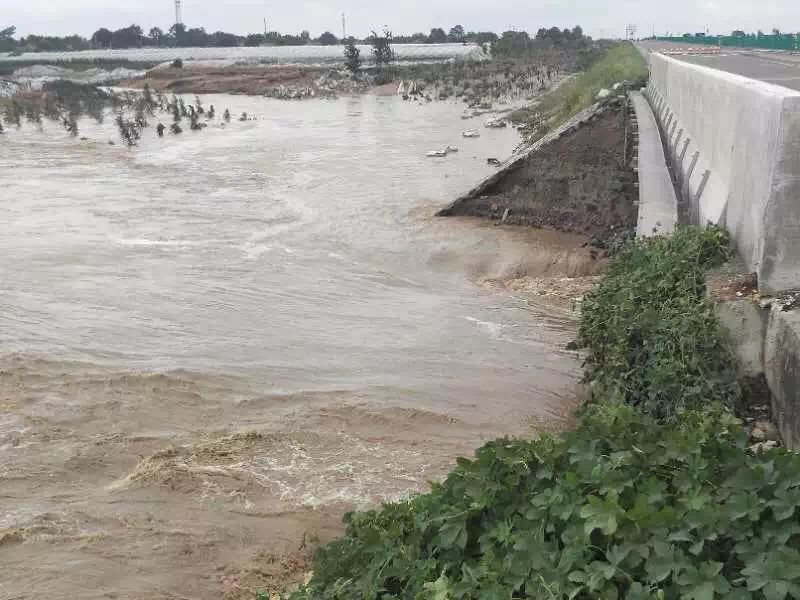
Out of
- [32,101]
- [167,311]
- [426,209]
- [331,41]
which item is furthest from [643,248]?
[331,41]

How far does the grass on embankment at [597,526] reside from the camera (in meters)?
2.82

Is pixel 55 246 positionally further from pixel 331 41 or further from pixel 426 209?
pixel 331 41

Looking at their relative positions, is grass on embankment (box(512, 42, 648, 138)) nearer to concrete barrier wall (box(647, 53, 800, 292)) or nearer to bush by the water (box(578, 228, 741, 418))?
concrete barrier wall (box(647, 53, 800, 292))

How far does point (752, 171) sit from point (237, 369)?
4.94 meters

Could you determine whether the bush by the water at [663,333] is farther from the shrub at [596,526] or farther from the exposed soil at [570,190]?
the exposed soil at [570,190]

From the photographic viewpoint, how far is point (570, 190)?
13438mm

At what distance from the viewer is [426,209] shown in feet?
49.5

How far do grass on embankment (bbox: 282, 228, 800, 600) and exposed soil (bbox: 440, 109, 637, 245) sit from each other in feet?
27.6

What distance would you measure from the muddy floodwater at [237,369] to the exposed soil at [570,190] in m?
0.49

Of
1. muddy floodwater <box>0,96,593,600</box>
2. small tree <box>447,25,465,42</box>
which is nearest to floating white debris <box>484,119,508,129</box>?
muddy floodwater <box>0,96,593,600</box>

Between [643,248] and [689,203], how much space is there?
86.8 inches

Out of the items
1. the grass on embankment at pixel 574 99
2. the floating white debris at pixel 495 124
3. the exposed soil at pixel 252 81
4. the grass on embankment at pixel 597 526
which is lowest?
the grass on embankment at pixel 597 526

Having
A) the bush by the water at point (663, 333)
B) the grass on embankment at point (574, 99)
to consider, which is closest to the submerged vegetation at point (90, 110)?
the grass on embankment at point (574, 99)

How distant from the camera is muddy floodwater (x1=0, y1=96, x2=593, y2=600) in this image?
5207 millimetres
